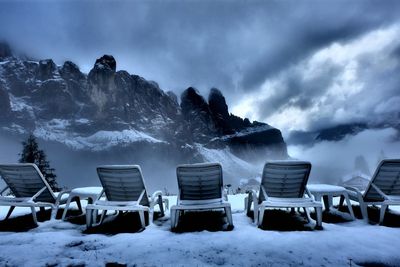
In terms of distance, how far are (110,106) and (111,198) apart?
7999 inches

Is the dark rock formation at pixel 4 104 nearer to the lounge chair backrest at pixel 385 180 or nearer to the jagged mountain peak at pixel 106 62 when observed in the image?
the jagged mountain peak at pixel 106 62

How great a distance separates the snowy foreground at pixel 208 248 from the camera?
302 cm

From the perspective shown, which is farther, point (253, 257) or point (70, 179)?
point (70, 179)

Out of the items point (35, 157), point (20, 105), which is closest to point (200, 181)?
point (35, 157)

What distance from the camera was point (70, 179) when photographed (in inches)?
5625

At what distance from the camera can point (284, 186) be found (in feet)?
16.7

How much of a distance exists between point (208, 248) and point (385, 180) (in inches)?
152

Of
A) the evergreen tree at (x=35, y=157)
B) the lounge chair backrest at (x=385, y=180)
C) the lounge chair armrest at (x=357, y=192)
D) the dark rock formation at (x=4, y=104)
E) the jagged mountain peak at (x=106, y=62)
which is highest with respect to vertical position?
the jagged mountain peak at (x=106, y=62)

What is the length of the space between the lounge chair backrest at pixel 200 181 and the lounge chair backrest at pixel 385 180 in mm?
2948

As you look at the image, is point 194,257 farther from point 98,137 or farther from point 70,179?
point 98,137

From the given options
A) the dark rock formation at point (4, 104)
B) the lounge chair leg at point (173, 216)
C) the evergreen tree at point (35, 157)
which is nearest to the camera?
the lounge chair leg at point (173, 216)

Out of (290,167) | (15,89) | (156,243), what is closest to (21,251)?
(156,243)

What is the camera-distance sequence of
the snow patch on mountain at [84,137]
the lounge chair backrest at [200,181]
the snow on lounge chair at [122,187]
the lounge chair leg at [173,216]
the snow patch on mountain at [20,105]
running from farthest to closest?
the snow patch on mountain at [20,105]
the snow patch on mountain at [84,137]
the lounge chair backrest at [200,181]
the snow on lounge chair at [122,187]
the lounge chair leg at [173,216]

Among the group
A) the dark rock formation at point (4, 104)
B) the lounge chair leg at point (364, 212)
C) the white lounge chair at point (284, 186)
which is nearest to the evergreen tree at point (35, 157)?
the white lounge chair at point (284, 186)
